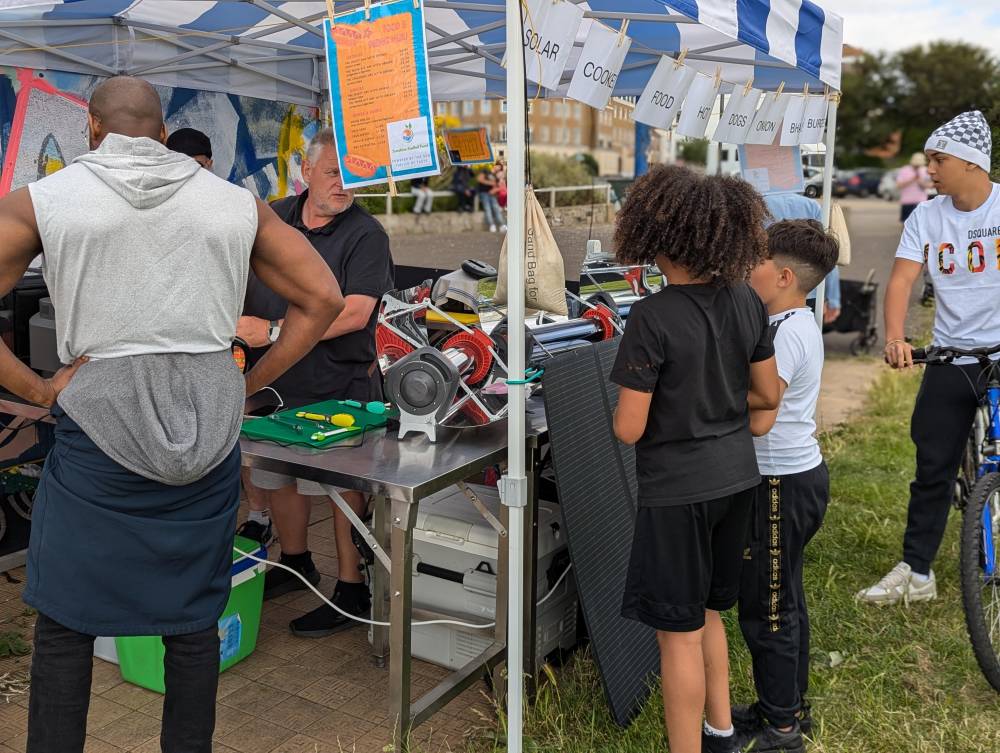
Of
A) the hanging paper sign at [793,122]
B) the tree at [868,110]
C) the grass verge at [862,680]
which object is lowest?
the grass verge at [862,680]

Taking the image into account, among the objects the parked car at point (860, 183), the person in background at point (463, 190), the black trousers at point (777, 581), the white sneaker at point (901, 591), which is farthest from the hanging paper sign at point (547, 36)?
the parked car at point (860, 183)

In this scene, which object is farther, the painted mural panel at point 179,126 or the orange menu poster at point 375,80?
the painted mural panel at point 179,126

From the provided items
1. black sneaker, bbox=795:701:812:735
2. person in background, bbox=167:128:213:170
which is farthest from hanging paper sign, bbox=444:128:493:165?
black sneaker, bbox=795:701:812:735

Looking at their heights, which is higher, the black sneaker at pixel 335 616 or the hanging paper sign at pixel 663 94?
the hanging paper sign at pixel 663 94

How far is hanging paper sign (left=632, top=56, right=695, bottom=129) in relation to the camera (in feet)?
12.2

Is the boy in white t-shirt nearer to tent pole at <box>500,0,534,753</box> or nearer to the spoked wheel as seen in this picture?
tent pole at <box>500,0,534,753</box>

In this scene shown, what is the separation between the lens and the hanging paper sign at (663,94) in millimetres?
3709

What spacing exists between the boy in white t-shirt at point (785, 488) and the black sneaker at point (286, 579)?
1.76m

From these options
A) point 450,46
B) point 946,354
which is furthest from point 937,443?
point 450,46

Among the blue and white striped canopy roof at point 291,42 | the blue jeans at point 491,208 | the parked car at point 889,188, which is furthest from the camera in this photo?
the parked car at point 889,188

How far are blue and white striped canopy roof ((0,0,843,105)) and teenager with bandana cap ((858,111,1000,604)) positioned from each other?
0.69 metres

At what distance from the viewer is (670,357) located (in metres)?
2.15

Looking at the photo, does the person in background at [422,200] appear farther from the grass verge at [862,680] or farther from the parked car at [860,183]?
the parked car at [860,183]

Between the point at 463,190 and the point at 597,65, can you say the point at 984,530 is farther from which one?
the point at 463,190
